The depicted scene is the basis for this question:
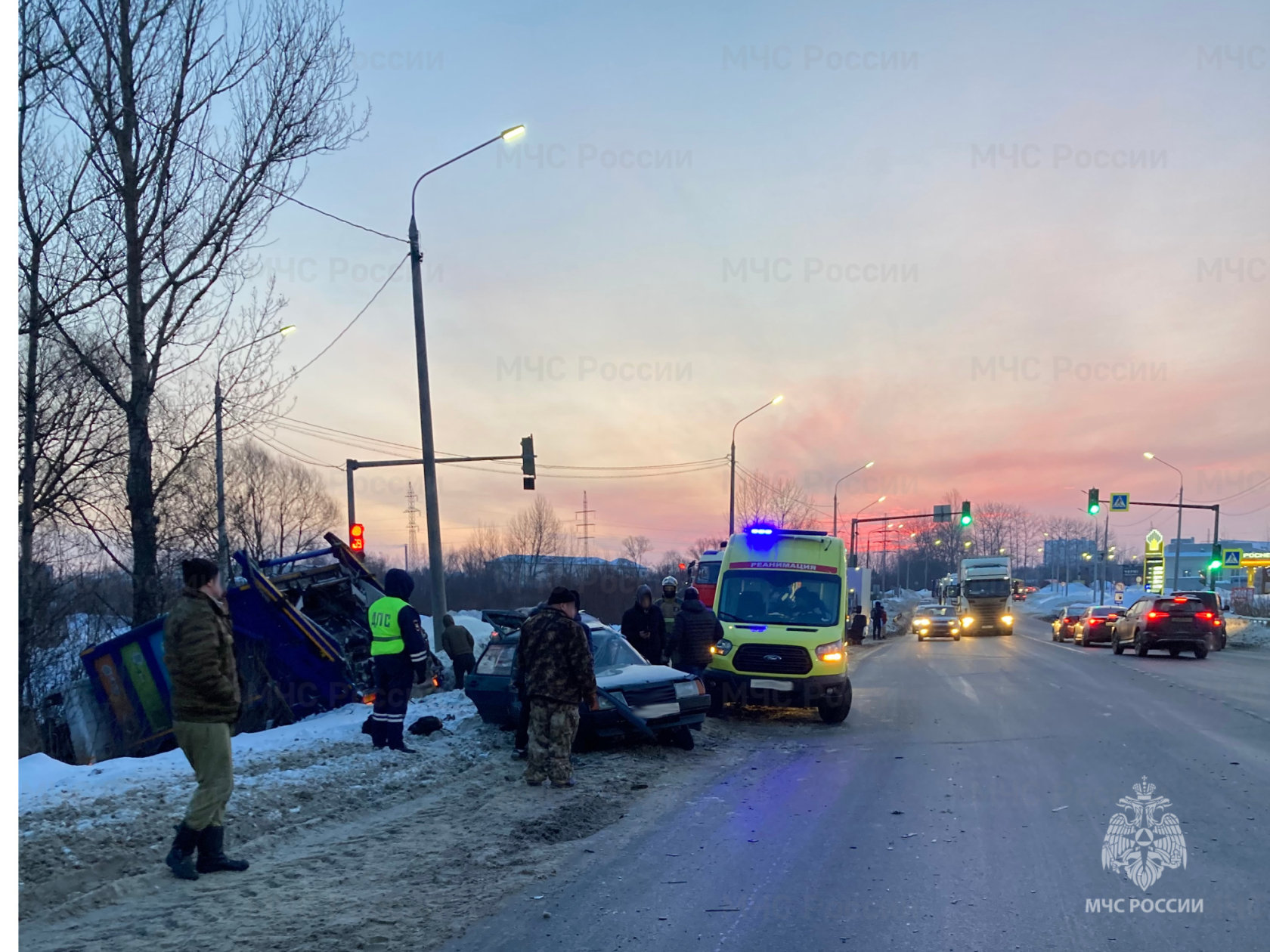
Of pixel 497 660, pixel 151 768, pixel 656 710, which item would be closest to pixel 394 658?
pixel 497 660

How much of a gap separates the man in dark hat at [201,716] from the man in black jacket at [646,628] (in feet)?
24.9

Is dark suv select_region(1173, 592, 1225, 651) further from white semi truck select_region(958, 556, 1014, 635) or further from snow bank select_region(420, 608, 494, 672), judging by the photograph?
snow bank select_region(420, 608, 494, 672)

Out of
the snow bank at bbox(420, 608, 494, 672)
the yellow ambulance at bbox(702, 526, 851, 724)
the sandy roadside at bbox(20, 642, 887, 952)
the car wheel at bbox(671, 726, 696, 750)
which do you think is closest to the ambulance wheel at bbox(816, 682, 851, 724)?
the yellow ambulance at bbox(702, 526, 851, 724)

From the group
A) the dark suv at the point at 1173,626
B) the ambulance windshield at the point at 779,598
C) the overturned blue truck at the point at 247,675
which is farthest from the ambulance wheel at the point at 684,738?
the dark suv at the point at 1173,626

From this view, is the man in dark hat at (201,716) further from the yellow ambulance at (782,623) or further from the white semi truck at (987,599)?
the white semi truck at (987,599)

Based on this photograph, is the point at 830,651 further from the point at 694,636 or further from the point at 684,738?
the point at 684,738

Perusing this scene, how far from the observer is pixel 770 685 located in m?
12.4

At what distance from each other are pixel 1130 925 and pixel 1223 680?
16284 mm

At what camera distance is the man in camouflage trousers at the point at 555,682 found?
8.55 m

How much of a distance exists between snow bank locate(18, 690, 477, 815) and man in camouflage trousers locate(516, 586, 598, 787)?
2.10 meters

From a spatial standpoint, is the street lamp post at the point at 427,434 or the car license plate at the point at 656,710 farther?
the street lamp post at the point at 427,434

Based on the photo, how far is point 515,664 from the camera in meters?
9.19

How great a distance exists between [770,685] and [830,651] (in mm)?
910

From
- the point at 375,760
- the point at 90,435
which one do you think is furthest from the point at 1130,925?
the point at 90,435
